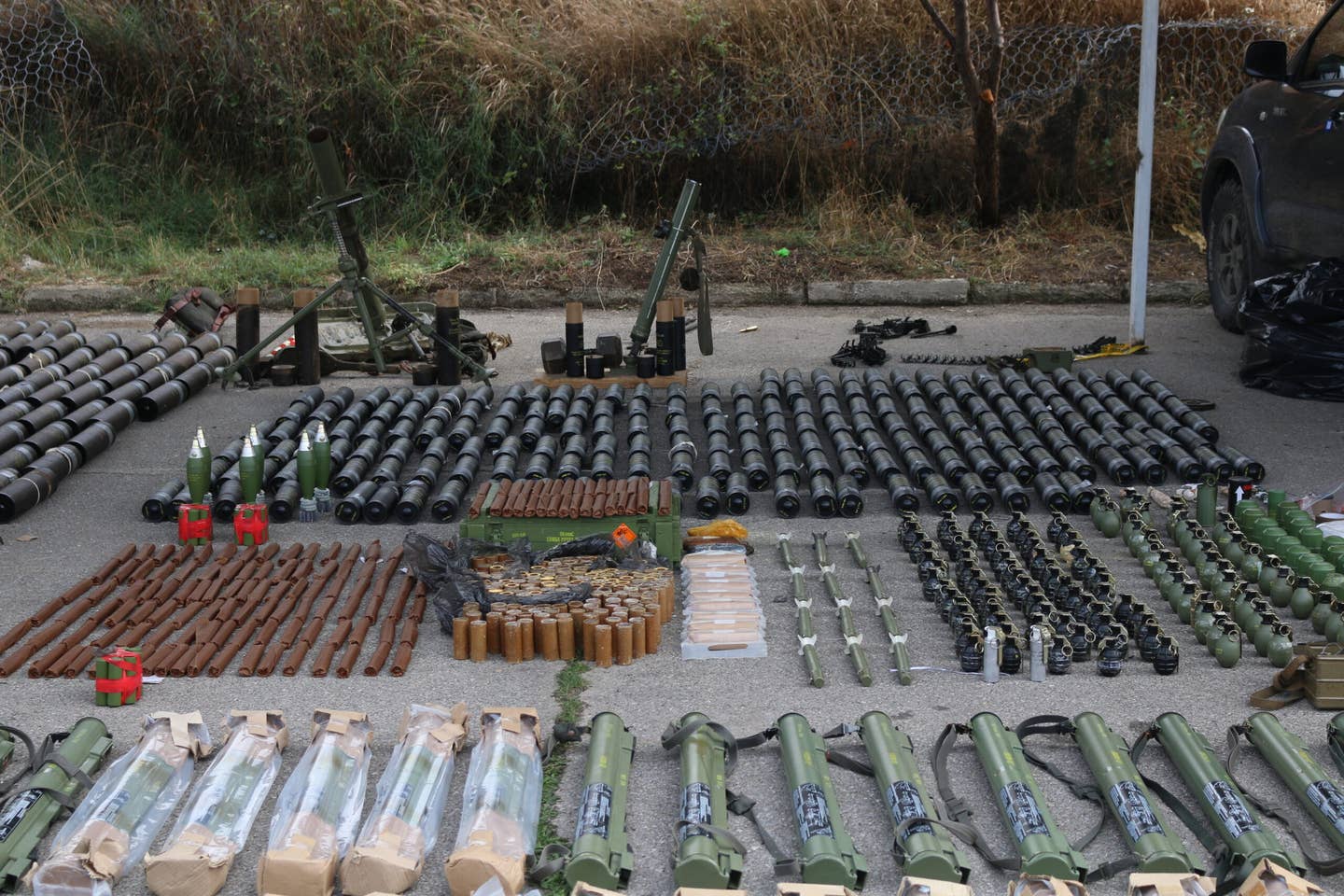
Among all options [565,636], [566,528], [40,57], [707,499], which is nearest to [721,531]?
[707,499]

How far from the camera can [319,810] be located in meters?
4.34

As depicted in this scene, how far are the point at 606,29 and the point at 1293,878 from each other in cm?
1238

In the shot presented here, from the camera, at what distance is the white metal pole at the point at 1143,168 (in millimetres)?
9445

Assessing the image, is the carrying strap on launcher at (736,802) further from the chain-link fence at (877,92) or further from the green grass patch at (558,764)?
the chain-link fence at (877,92)

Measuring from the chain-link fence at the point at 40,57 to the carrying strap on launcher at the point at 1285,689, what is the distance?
13943 millimetres

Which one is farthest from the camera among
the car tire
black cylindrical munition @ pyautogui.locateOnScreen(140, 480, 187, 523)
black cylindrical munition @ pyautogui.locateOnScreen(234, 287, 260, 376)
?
the car tire

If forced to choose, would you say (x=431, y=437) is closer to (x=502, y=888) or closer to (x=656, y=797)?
(x=656, y=797)

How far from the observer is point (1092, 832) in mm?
4336

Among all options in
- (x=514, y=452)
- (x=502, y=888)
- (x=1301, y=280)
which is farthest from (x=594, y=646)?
(x=1301, y=280)

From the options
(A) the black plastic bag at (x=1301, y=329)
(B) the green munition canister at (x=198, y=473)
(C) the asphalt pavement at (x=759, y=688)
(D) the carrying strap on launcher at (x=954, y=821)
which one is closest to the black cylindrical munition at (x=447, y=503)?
(C) the asphalt pavement at (x=759, y=688)

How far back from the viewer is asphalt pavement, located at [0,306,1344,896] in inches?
176

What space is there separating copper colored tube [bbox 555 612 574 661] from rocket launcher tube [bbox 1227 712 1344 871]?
8.10 feet

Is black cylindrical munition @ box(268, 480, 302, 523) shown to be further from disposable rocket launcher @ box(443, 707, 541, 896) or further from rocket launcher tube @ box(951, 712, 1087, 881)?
rocket launcher tube @ box(951, 712, 1087, 881)

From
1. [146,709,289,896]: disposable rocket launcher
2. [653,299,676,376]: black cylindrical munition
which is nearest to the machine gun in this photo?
[653,299,676,376]: black cylindrical munition
